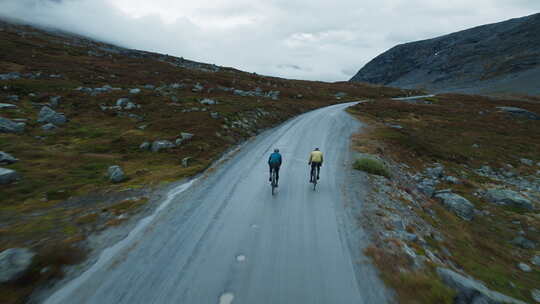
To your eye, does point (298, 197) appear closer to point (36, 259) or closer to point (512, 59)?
point (36, 259)

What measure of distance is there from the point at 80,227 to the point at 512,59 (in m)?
218

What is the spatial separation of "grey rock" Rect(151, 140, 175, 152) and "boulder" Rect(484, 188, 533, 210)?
24081 millimetres

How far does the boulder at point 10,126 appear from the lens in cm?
2054

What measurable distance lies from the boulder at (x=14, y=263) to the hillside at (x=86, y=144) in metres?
0.13

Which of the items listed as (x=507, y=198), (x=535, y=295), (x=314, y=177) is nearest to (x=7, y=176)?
(x=314, y=177)

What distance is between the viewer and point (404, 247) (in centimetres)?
793

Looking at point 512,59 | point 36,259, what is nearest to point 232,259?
point 36,259

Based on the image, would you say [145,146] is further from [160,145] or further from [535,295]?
[535,295]

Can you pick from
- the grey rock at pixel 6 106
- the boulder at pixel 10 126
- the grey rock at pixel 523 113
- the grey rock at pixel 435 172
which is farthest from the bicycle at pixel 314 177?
the grey rock at pixel 523 113

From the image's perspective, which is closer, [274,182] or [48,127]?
[274,182]

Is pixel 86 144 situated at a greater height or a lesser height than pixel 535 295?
greater

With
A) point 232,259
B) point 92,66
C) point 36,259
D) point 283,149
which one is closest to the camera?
point 36,259

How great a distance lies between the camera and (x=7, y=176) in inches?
506

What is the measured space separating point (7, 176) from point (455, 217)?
23.8 m
